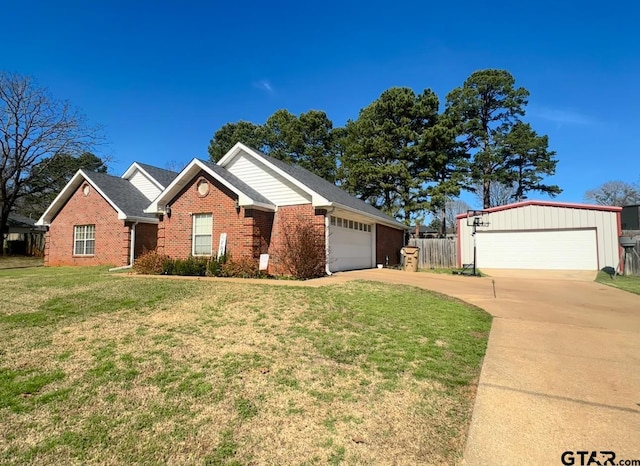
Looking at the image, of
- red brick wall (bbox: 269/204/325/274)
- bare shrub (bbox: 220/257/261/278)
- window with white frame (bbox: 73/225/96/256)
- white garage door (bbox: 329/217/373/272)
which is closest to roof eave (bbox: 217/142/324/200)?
red brick wall (bbox: 269/204/325/274)

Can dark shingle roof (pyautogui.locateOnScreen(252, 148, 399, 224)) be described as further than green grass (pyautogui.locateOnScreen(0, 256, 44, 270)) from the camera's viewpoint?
No

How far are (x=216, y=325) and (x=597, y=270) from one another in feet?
64.5

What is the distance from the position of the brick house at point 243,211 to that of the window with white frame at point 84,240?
6776mm

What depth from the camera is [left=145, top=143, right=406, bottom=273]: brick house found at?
1412cm

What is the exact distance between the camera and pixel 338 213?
1552 centimetres

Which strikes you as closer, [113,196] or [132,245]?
[132,245]

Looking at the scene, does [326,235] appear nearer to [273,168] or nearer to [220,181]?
[273,168]

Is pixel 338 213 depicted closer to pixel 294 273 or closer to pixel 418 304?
pixel 294 273

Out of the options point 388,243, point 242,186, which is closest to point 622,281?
point 388,243

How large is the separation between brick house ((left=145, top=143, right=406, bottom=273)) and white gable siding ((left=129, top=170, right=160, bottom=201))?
25.0ft

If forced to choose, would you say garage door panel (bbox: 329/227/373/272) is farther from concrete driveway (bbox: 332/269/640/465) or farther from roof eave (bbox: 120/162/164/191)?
roof eave (bbox: 120/162/164/191)

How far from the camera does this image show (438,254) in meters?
22.8

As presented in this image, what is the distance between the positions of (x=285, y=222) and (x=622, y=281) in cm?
1372

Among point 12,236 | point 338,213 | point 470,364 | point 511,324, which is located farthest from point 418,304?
point 12,236
